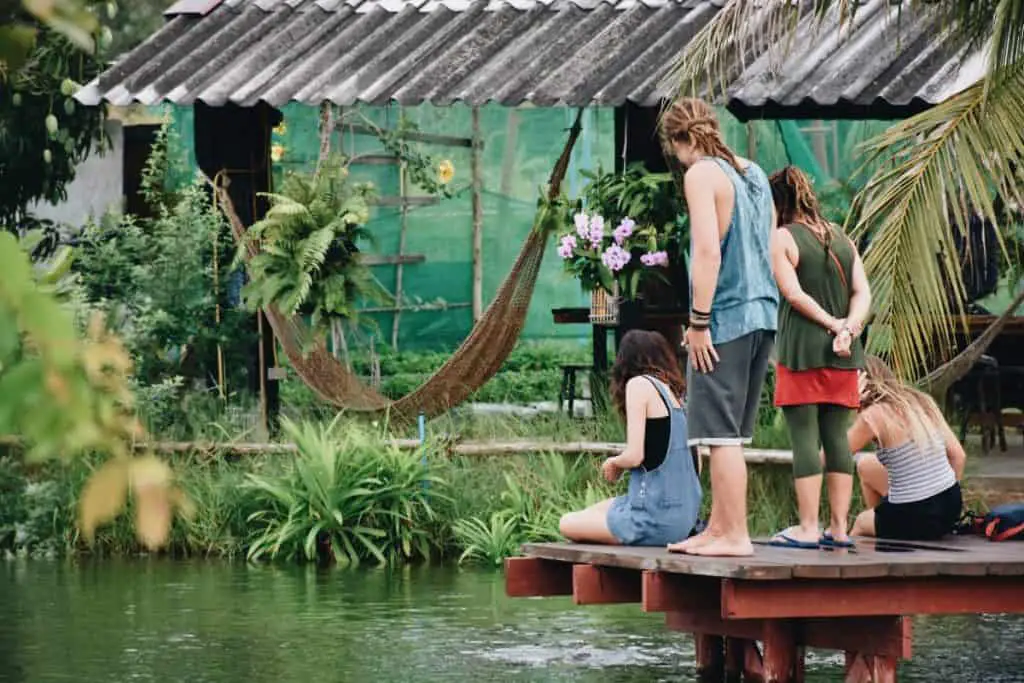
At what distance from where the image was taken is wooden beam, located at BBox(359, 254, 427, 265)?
58.9 ft

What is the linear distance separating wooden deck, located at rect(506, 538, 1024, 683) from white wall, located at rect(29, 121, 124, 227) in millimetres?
10817

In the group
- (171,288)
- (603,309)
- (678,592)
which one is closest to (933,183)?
(678,592)

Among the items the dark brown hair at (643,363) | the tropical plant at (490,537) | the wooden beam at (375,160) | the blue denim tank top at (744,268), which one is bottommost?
the tropical plant at (490,537)

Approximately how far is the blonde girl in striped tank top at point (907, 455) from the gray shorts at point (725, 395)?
0.93 metres

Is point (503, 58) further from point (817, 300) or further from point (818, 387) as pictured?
point (818, 387)

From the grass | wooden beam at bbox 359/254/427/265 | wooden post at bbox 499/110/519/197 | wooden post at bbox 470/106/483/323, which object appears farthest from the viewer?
wooden post at bbox 499/110/519/197

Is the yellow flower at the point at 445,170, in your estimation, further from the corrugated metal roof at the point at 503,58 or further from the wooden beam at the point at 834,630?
the wooden beam at the point at 834,630

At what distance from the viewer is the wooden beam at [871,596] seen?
691 centimetres

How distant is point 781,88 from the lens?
12070 millimetres

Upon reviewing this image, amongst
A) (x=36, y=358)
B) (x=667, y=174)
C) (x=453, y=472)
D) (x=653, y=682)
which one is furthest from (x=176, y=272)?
(x=36, y=358)

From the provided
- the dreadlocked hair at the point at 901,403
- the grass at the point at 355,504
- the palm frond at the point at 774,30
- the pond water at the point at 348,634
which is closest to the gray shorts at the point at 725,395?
the dreadlocked hair at the point at 901,403

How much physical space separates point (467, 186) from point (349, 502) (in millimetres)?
7011

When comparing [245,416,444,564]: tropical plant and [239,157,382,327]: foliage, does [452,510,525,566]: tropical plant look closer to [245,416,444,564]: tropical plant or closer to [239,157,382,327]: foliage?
[245,416,444,564]: tropical plant

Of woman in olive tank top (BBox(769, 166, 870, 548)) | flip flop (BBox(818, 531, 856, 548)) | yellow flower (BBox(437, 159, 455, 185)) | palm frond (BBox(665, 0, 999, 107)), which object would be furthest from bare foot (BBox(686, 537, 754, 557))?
yellow flower (BBox(437, 159, 455, 185))
